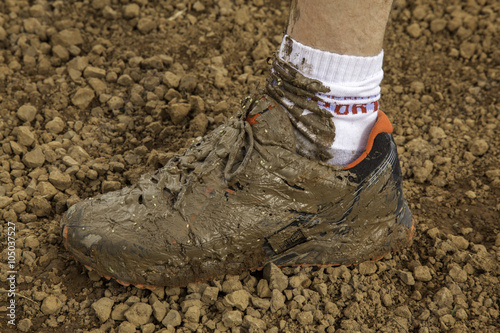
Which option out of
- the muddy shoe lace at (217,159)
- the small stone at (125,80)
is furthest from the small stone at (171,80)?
the muddy shoe lace at (217,159)

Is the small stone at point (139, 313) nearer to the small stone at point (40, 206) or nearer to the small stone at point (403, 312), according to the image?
the small stone at point (40, 206)

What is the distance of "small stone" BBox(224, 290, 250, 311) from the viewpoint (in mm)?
1317

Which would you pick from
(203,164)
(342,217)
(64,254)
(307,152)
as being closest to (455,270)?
(342,217)

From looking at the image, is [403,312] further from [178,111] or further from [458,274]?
[178,111]

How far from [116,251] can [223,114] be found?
0.82 meters

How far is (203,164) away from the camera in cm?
134

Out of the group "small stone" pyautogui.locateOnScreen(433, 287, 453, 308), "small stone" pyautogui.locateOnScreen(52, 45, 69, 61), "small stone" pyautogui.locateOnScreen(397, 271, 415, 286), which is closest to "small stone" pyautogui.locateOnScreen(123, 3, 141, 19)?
"small stone" pyautogui.locateOnScreen(52, 45, 69, 61)

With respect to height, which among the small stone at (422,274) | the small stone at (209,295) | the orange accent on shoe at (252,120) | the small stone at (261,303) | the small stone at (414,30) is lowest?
the small stone at (209,295)

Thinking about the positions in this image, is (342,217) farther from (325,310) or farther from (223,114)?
(223,114)

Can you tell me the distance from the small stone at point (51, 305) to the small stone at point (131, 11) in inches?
60.1

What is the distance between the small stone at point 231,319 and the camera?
1274 mm

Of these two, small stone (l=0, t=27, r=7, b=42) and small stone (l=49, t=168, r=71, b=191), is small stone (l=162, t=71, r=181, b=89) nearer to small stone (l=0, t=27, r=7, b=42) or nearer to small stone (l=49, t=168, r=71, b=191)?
small stone (l=49, t=168, r=71, b=191)

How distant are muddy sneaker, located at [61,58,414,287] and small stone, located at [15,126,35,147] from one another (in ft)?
1.83

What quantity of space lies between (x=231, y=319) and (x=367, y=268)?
0.46 metres
